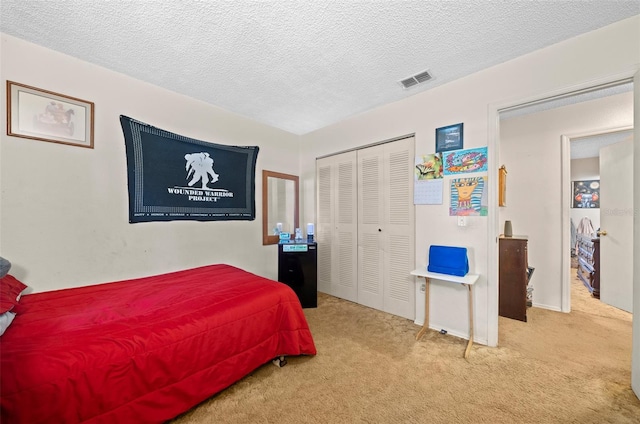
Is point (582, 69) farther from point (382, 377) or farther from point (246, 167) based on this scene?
point (246, 167)

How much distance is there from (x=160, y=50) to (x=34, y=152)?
1279 millimetres

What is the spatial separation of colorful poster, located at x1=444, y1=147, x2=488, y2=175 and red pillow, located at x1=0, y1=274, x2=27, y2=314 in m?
3.33

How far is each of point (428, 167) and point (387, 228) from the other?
0.85 meters

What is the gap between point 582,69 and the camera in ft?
6.01

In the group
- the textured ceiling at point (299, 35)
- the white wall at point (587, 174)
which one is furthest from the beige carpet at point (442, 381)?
the white wall at point (587, 174)

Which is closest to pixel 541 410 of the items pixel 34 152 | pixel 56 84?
pixel 34 152

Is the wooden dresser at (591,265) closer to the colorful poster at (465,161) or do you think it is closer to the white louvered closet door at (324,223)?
the colorful poster at (465,161)

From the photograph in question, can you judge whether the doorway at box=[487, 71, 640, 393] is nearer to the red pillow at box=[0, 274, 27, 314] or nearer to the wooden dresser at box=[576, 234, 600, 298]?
the wooden dresser at box=[576, 234, 600, 298]

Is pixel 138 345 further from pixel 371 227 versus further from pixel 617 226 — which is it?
pixel 617 226

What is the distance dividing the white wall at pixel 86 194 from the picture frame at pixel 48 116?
0.05m

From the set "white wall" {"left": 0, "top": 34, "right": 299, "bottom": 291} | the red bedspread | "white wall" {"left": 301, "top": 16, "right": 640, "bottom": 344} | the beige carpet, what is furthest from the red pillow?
"white wall" {"left": 301, "top": 16, "right": 640, "bottom": 344}

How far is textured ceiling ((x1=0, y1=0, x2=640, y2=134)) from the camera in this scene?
1.57 meters

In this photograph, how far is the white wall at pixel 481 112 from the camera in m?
1.77

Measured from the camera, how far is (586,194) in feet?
18.4
